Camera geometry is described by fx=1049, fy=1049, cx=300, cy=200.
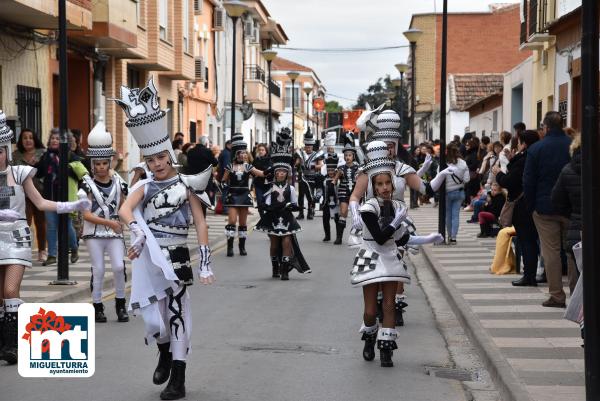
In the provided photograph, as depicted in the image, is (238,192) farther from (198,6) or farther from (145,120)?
(198,6)

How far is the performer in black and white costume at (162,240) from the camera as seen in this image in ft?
24.5

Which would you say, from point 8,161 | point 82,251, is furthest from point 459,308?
point 82,251

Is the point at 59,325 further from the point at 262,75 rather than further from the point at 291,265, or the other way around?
the point at 262,75

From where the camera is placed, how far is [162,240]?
7.65m

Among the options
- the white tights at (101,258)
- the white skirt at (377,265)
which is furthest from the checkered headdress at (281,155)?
the white skirt at (377,265)

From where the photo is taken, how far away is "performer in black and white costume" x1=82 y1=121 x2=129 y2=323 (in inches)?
425

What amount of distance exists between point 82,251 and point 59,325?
11269 mm

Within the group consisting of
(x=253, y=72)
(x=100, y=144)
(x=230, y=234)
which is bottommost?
(x=230, y=234)

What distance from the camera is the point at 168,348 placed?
7.65m

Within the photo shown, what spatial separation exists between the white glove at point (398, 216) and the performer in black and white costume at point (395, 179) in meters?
0.30

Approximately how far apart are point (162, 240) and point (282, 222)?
7642 millimetres

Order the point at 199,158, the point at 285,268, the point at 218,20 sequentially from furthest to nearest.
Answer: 1. the point at 218,20
2. the point at 199,158
3. the point at 285,268

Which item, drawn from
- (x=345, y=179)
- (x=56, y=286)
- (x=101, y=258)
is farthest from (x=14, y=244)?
(x=345, y=179)

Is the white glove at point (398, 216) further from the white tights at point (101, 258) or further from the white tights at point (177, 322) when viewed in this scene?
the white tights at point (101, 258)
